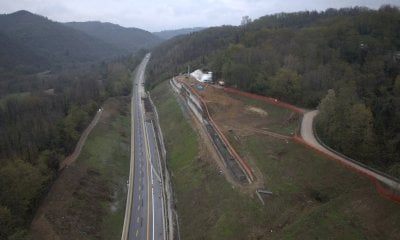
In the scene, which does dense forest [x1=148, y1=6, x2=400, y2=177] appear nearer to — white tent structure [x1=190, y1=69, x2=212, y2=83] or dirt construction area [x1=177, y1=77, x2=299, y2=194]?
white tent structure [x1=190, y1=69, x2=212, y2=83]

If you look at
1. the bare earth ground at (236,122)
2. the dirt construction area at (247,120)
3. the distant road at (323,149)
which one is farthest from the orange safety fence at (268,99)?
the distant road at (323,149)

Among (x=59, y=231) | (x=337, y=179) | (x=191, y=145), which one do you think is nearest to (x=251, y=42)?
(x=191, y=145)

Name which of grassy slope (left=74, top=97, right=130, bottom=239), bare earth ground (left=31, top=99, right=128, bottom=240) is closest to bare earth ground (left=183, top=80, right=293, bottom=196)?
grassy slope (left=74, top=97, right=130, bottom=239)

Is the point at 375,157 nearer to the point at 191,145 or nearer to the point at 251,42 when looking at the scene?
the point at 191,145

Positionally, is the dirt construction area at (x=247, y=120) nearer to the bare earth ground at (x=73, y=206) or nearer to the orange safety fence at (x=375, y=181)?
the orange safety fence at (x=375, y=181)

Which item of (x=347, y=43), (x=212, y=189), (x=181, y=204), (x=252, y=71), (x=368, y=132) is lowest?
(x=181, y=204)

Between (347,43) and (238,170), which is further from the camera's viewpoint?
(347,43)
